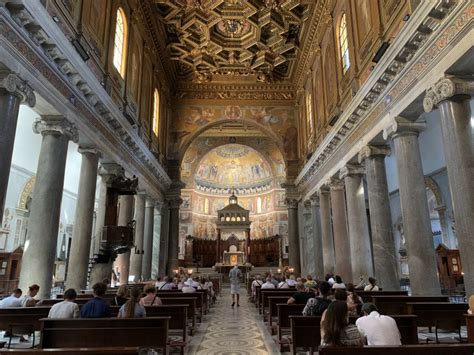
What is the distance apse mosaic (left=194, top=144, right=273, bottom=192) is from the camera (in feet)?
116

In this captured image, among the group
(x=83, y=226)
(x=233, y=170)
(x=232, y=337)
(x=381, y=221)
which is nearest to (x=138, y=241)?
(x=83, y=226)

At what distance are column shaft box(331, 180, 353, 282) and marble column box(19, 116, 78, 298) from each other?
10.1 m

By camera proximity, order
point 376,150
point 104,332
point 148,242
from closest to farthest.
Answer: point 104,332, point 376,150, point 148,242

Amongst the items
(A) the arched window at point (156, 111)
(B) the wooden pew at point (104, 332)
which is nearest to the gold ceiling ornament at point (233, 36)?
(A) the arched window at point (156, 111)

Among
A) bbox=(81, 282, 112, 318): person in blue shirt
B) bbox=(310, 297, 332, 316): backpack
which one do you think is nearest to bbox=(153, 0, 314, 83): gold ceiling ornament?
bbox=(310, 297, 332, 316): backpack

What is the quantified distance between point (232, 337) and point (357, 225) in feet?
22.4

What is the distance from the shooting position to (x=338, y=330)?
9.37 feet

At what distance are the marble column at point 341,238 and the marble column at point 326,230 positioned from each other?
171 centimetres

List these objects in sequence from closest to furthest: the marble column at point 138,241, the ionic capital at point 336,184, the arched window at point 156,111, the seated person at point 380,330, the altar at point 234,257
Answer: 1. the seated person at point 380,330
2. the ionic capital at point 336,184
3. the marble column at point 138,241
4. the arched window at point 156,111
5. the altar at point 234,257

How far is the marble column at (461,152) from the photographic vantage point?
6027 mm

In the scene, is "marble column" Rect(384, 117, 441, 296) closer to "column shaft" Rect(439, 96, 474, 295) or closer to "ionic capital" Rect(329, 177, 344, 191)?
"column shaft" Rect(439, 96, 474, 295)

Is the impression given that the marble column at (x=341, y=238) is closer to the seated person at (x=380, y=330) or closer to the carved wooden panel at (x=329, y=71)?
Answer: the carved wooden panel at (x=329, y=71)

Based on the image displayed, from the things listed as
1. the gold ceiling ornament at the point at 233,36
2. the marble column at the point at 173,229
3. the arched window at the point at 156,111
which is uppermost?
the gold ceiling ornament at the point at 233,36

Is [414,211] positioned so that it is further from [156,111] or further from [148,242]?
[156,111]
